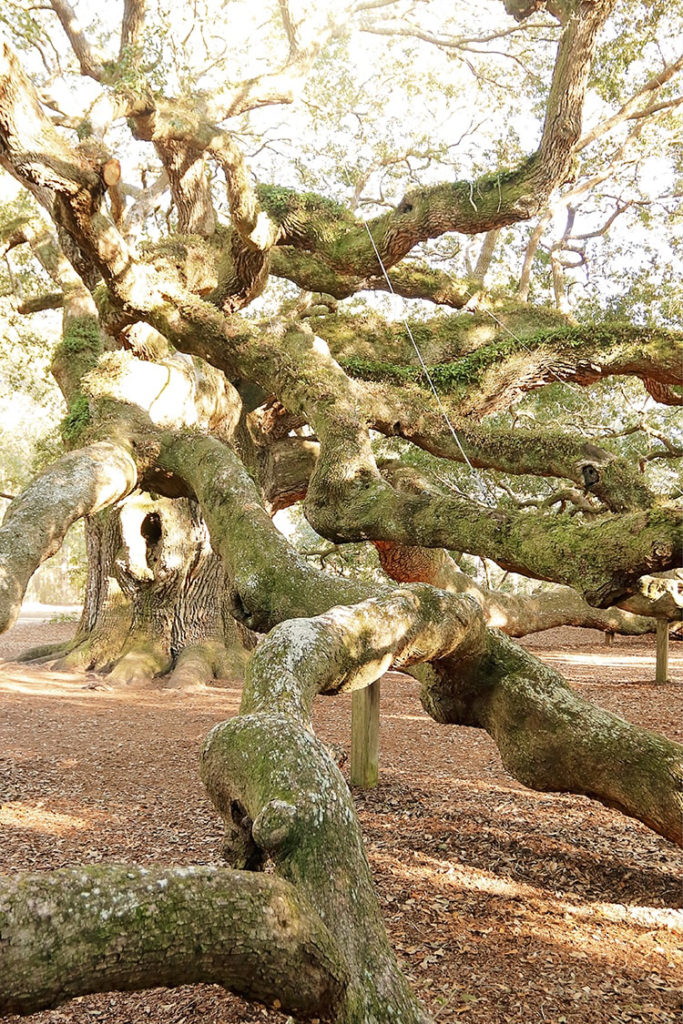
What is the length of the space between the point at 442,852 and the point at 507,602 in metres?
7.71

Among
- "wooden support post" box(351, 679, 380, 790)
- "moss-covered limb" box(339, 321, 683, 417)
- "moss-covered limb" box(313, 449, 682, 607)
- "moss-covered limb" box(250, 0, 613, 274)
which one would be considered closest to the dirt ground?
"wooden support post" box(351, 679, 380, 790)

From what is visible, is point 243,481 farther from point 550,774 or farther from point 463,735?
point 463,735

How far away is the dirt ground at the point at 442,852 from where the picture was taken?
3018mm

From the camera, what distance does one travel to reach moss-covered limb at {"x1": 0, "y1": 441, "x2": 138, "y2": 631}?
184 inches

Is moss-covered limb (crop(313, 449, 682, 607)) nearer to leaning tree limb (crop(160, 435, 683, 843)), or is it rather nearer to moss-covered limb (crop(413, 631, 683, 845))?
leaning tree limb (crop(160, 435, 683, 843))

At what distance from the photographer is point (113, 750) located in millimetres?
6887

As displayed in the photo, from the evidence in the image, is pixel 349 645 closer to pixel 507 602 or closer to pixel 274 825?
pixel 274 825

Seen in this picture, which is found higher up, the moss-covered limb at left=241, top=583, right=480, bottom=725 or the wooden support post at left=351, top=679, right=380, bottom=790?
the moss-covered limb at left=241, top=583, right=480, bottom=725

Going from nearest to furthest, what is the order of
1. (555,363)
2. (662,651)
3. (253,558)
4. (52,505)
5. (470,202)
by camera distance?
(253,558), (52,505), (470,202), (555,363), (662,651)

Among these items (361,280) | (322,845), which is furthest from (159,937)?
(361,280)

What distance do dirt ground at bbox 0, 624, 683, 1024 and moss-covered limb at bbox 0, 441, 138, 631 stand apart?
5.33ft

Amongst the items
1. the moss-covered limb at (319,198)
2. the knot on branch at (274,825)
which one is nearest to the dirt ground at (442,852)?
the knot on branch at (274,825)

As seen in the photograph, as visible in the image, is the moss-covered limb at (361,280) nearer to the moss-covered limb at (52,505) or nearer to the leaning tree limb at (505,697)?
the moss-covered limb at (52,505)

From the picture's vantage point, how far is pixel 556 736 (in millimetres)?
4305
